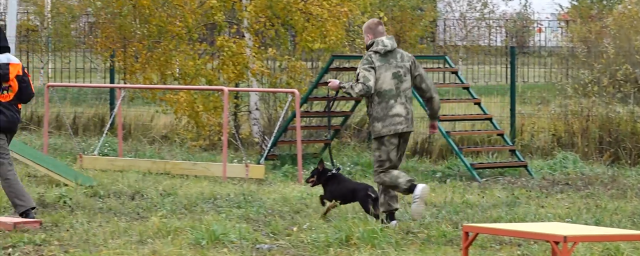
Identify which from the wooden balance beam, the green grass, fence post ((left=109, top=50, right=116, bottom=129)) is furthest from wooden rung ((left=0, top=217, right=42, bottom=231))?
fence post ((left=109, top=50, right=116, bottom=129))

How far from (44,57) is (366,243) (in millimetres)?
10711

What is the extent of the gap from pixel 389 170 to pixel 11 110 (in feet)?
9.92

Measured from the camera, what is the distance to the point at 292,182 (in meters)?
11.1

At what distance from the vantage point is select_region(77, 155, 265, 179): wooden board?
1105 cm

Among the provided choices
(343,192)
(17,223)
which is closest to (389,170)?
(343,192)

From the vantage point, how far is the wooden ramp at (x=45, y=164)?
352 inches

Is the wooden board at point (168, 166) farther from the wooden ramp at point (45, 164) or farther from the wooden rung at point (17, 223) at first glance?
the wooden rung at point (17, 223)

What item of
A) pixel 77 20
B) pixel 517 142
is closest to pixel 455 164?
pixel 517 142

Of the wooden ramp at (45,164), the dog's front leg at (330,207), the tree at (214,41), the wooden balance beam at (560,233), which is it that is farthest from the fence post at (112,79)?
the wooden balance beam at (560,233)

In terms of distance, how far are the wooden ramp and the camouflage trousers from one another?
3.36 m

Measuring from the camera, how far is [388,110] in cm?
766

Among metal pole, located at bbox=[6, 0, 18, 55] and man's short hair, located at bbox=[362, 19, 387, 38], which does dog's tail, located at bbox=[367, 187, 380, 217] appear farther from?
metal pole, located at bbox=[6, 0, 18, 55]

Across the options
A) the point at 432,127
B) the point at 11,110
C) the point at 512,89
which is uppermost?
the point at 512,89

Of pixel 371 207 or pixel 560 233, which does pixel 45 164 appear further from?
pixel 560 233
